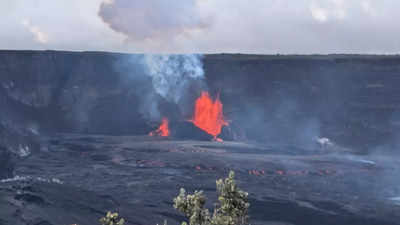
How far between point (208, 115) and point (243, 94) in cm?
517

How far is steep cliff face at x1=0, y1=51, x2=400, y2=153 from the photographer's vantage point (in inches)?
2119

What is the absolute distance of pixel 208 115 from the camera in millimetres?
57562

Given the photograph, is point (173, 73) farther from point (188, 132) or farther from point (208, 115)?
point (188, 132)

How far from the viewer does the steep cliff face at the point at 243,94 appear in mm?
53812

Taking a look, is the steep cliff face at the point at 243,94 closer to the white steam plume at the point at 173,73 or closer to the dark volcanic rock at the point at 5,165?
the white steam plume at the point at 173,73

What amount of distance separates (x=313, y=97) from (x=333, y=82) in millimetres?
3262

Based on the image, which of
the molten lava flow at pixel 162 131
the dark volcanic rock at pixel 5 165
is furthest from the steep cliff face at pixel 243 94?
the dark volcanic rock at pixel 5 165

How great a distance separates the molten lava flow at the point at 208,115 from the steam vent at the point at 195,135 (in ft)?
0.49

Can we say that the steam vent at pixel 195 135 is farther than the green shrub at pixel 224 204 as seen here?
Yes

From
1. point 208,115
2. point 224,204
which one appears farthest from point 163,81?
point 224,204

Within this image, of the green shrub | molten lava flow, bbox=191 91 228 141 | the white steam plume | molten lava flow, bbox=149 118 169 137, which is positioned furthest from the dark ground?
the green shrub

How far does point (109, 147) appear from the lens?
4119 cm

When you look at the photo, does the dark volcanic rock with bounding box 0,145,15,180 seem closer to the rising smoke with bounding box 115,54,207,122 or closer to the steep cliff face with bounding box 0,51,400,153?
the steep cliff face with bounding box 0,51,400,153

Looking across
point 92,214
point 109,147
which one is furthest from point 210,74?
point 92,214
